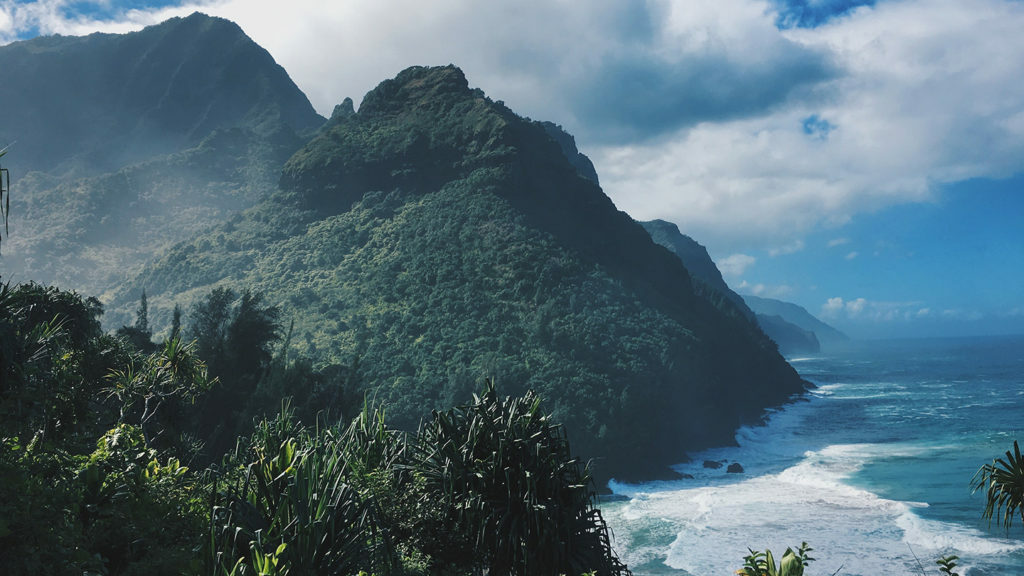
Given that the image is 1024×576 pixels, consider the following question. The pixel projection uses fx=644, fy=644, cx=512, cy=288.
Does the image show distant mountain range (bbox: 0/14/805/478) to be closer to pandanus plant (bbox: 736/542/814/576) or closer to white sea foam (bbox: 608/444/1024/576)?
white sea foam (bbox: 608/444/1024/576)

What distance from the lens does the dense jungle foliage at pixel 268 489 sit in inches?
258

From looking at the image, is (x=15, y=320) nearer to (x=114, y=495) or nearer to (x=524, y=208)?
(x=114, y=495)

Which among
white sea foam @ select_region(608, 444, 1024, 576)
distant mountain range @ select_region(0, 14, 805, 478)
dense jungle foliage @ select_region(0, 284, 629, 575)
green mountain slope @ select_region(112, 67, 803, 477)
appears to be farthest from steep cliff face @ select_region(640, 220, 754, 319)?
dense jungle foliage @ select_region(0, 284, 629, 575)

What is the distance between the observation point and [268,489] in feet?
24.0

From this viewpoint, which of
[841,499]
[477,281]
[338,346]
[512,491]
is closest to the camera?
[512,491]

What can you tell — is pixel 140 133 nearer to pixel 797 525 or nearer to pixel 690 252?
pixel 690 252

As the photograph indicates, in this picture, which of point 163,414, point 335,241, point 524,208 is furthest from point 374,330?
point 163,414

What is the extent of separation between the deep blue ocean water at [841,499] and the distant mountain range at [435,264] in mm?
5657

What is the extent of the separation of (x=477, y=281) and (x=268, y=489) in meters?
55.1

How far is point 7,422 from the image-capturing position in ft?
29.6

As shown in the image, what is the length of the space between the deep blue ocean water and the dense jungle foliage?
14.9 metres

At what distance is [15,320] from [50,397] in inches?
55.0

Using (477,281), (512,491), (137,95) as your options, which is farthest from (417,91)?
(137,95)

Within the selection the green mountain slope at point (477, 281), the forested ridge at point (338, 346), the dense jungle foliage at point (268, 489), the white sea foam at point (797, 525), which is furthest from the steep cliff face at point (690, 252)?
the dense jungle foliage at point (268, 489)
